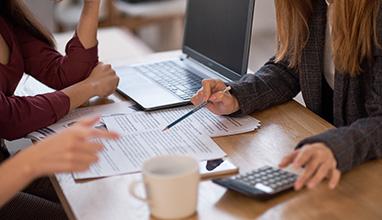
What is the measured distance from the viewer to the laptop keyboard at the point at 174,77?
1.50 meters

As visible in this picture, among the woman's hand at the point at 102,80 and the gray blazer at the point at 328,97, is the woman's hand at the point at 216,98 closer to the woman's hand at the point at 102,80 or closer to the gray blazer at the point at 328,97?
the gray blazer at the point at 328,97

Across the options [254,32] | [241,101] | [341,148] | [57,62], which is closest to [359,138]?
[341,148]

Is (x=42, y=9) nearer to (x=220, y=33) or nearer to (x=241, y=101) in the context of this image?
(x=220, y=33)

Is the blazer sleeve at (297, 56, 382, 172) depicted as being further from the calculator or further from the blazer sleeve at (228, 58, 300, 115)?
the blazer sleeve at (228, 58, 300, 115)

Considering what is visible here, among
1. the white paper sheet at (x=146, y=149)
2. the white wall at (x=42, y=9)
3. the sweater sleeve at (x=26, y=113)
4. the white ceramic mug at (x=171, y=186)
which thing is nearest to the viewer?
the white ceramic mug at (x=171, y=186)

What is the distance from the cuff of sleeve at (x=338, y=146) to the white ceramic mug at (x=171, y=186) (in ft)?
0.82

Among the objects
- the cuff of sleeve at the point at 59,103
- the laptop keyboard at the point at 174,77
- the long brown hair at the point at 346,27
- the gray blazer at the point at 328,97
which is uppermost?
the long brown hair at the point at 346,27

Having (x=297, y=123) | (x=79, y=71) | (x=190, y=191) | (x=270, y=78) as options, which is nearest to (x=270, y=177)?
(x=190, y=191)

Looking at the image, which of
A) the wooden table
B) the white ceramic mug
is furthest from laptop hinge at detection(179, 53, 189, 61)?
the white ceramic mug

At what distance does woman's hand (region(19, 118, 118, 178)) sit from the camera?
92 cm

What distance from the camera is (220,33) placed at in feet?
5.28

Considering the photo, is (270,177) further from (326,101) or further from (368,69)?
(326,101)

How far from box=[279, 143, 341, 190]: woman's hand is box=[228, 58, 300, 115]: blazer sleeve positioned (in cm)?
31

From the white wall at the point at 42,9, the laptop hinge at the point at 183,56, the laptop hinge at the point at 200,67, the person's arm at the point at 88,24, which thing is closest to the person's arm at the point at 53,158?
the person's arm at the point at 88,24
